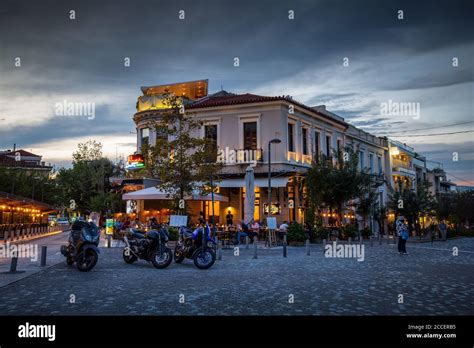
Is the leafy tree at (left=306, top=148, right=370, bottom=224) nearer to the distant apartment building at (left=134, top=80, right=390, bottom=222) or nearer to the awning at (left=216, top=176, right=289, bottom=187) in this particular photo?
the distant apartment building at (left=134, top=80, right=390, bottom=222)

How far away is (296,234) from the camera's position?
2261cm

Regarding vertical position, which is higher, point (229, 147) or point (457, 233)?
point (229, 147)

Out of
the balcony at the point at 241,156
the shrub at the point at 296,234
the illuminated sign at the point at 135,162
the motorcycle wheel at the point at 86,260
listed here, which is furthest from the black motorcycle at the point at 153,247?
the illuminated sign at the point at 135,162

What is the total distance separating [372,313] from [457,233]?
33.6 metres

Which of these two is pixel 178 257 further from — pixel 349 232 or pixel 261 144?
pixel 261 144

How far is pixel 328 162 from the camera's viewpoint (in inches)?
1049

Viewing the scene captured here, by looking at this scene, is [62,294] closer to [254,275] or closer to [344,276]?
[254,275]

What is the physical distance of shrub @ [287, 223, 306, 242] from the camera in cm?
2259

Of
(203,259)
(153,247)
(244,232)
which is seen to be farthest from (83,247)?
(244,232)

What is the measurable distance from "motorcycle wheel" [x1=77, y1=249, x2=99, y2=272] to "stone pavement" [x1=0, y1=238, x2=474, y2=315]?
350 mm

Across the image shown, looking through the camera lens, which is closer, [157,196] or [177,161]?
[177,161]

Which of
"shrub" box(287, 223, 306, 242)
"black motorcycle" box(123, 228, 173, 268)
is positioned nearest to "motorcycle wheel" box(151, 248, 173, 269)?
"black motorcycle" box(123, 228, 173, 268)

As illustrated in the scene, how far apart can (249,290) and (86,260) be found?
5907mm
